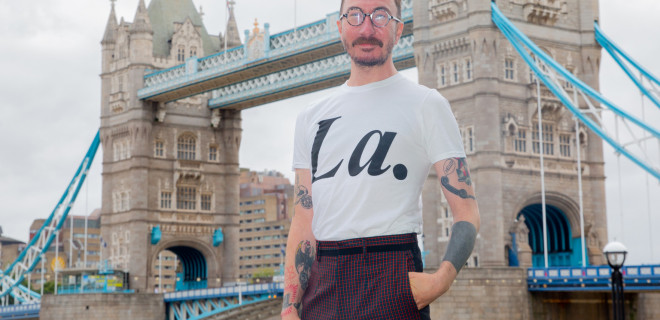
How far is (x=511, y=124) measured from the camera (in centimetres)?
3956

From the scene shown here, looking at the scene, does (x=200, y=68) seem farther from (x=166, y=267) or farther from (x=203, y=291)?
(x=166, y=267)

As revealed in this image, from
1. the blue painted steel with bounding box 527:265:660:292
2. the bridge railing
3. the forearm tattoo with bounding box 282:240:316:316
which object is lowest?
the bridge railing

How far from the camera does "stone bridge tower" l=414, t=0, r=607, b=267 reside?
39062mm

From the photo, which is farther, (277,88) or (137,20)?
(137,20)

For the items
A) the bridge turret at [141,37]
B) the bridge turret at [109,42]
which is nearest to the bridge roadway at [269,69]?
the bridge turret at [141,37]

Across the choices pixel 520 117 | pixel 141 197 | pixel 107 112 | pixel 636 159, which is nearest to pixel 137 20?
pixel 107 112

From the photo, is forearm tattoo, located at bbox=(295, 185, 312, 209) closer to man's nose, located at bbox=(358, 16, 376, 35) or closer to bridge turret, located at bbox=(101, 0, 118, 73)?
man's nose, located at bbox=(358, 16, 376, 35)

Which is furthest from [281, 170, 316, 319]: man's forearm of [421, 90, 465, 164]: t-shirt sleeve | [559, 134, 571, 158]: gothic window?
[559, 134, 571, 158]: gothic window

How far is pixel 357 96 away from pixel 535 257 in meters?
38.7

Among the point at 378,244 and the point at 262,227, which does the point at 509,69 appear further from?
the point at 262,227

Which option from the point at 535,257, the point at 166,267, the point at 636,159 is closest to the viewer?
the point at 636,159

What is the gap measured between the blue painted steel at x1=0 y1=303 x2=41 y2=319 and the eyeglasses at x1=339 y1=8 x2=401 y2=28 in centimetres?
5887

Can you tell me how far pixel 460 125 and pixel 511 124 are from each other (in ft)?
7.10

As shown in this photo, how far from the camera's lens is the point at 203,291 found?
5275cm
